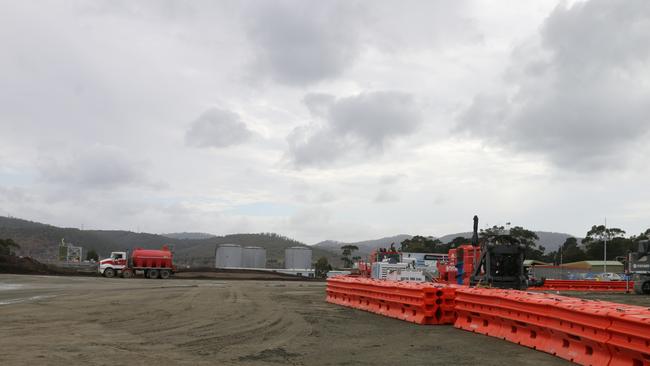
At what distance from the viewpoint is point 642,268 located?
114 feet

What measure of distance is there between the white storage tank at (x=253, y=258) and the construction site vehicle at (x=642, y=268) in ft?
182

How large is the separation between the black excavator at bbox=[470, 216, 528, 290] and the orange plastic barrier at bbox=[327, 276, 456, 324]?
5983 millimetres

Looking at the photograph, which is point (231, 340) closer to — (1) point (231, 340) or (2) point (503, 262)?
(1) point (231, 340)

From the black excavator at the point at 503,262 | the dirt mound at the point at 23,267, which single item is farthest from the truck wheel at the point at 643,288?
the dirt mound at the point at 23,267

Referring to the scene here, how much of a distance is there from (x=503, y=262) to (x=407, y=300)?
29.5 ft

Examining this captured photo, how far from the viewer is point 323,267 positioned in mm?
100938

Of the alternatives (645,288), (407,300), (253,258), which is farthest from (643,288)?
(253,258)

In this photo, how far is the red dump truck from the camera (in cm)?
4962

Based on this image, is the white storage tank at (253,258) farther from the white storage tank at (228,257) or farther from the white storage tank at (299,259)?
the white storage tank at (299,259)

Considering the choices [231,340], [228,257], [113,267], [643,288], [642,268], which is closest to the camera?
[231,340]

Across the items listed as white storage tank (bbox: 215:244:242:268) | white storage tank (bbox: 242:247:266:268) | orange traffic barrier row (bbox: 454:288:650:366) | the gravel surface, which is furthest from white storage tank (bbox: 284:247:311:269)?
orange traffic barrier row (bbox: 454:288:650:366)

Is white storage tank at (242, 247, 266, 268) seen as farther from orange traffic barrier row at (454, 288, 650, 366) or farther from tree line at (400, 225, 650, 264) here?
orange traffic barrier row at (454, 288, 650, 366)

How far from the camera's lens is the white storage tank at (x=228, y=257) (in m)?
78.7

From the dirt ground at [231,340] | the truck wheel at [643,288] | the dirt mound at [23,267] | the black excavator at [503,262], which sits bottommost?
the dirt mound at [23,267]
